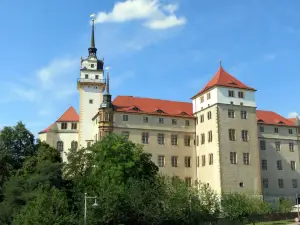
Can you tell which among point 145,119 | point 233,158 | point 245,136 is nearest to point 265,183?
point 245,136

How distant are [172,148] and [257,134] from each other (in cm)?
1376

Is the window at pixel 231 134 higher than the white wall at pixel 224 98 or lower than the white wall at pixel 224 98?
lower

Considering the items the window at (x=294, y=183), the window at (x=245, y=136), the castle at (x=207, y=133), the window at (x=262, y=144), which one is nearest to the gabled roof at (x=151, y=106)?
the castle at (x=207, y=133)

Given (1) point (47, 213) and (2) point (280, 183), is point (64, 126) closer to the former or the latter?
(2) point (280, 183)

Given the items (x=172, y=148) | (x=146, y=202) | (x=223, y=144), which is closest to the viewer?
(x=146, y=202)

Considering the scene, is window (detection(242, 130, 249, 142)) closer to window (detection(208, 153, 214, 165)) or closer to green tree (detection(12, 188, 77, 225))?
window (detection(208, 153, 214, 165))

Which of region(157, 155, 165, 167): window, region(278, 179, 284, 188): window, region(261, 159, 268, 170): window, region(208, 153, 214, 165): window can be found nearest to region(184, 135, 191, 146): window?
region(157, 155, 165, 167): window

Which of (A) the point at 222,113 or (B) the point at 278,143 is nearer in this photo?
(A) the point at 222,113

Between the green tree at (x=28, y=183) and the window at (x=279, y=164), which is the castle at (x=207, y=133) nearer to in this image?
the window at (x=279, y=164)

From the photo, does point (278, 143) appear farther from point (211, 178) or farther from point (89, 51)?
point (89, 51)

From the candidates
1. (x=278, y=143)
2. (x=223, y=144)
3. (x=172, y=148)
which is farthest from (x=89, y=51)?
(x=278, y=143)

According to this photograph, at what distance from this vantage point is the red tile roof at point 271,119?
7450 centimetres

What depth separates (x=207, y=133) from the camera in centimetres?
6606

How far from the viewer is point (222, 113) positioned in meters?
64.6
